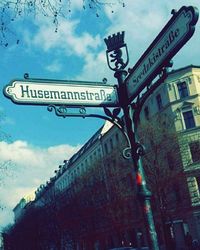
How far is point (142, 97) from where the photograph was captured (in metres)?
4.71

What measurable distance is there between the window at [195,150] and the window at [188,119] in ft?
12.4

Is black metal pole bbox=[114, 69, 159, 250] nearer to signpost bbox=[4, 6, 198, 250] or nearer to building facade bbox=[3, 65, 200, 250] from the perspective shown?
signpost bbox=[4, 6, 198, 250]

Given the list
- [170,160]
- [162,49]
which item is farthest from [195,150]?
[162,49]

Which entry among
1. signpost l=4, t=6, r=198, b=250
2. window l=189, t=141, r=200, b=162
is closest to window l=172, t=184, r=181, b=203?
window l=189, t=141, r=200, b=162

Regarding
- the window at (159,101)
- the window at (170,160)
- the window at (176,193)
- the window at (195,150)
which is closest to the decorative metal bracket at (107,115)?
the window at (170,160)

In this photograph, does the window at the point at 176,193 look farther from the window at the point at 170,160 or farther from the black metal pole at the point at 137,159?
the black metal pole at the point at 137,159

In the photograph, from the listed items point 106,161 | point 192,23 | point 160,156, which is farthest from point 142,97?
point 106,161

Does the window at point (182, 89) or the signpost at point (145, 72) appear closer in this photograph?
the signpost at point (145, 72)

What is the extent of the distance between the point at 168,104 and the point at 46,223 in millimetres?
23418

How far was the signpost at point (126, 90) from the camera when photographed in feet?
13.6

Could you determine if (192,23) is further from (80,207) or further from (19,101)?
(80,207)

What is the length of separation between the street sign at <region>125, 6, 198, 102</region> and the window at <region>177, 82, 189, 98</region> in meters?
34.8

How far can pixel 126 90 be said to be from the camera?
4.90 m

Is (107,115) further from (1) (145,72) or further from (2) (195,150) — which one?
(2) (195,150)
